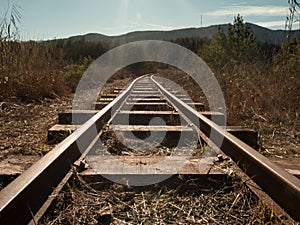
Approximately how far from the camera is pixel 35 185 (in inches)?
55.4

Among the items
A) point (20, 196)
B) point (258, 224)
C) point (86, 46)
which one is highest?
point (86, 46)

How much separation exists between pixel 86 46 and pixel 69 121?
29.2 metres

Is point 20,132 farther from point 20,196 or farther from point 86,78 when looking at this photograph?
point 86,78

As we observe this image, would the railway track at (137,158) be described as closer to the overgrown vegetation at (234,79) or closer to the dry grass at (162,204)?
the dry grass at (162,204)

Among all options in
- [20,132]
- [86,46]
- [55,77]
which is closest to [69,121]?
[20,132]

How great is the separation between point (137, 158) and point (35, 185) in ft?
2.84

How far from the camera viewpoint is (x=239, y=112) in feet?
14.6

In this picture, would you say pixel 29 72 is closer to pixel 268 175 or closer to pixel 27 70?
pixel 27 70

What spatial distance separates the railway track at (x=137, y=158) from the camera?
4.40ft

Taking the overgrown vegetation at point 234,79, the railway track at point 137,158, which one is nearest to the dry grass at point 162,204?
the railway track at point 137,158

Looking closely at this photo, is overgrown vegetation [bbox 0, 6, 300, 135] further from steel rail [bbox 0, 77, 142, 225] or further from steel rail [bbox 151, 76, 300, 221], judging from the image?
steel rail [bbox 0, 77, 142, 225]

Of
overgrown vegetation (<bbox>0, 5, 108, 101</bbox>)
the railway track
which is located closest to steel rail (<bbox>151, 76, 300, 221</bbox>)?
the railway track

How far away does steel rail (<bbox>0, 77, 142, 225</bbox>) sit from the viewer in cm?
118

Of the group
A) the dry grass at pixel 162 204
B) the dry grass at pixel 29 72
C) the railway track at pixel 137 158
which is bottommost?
the dry grass at pixel 162 204
